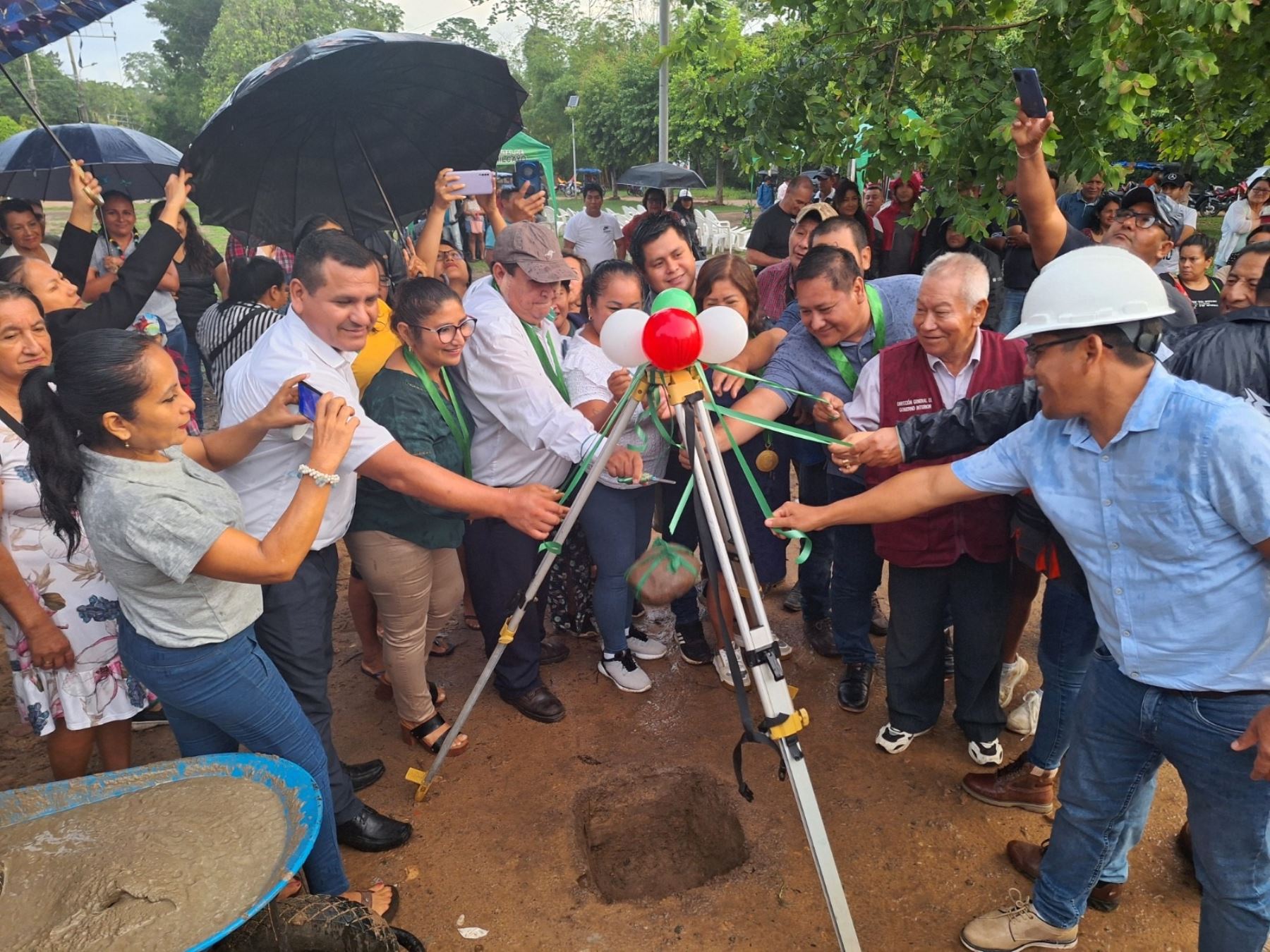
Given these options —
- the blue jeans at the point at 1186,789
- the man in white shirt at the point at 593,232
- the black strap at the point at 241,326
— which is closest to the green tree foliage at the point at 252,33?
the man in white shirt at the point at 593,232

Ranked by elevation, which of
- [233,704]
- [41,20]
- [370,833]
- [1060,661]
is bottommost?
[370,833]

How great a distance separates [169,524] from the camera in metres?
2.08

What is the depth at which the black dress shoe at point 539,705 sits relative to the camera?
387cm

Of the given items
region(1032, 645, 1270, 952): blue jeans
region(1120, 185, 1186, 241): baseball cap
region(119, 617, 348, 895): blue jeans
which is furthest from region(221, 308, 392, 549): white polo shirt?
region(1120, 185, 1186, 241): baseball cap

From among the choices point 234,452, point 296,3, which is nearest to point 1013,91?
point 234,452

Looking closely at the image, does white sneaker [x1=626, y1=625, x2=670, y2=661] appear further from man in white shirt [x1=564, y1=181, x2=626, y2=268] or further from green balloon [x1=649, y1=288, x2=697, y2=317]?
man in white shirt [x1=564, y1=181, x2=626, y2=268]

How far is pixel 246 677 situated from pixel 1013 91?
11.9 ft

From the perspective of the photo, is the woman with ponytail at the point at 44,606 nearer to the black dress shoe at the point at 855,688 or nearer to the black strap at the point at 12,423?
the black strap at the point at 12,423

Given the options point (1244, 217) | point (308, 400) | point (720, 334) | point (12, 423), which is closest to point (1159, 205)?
Result: point (720, 334)

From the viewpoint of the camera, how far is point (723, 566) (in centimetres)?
235

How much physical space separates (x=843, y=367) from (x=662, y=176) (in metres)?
9.79

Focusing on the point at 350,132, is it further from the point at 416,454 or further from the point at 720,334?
the point at 720,334

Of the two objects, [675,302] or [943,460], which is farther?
[943,460]

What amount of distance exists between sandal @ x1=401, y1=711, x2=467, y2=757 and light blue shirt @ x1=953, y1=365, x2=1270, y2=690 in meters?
2.70
